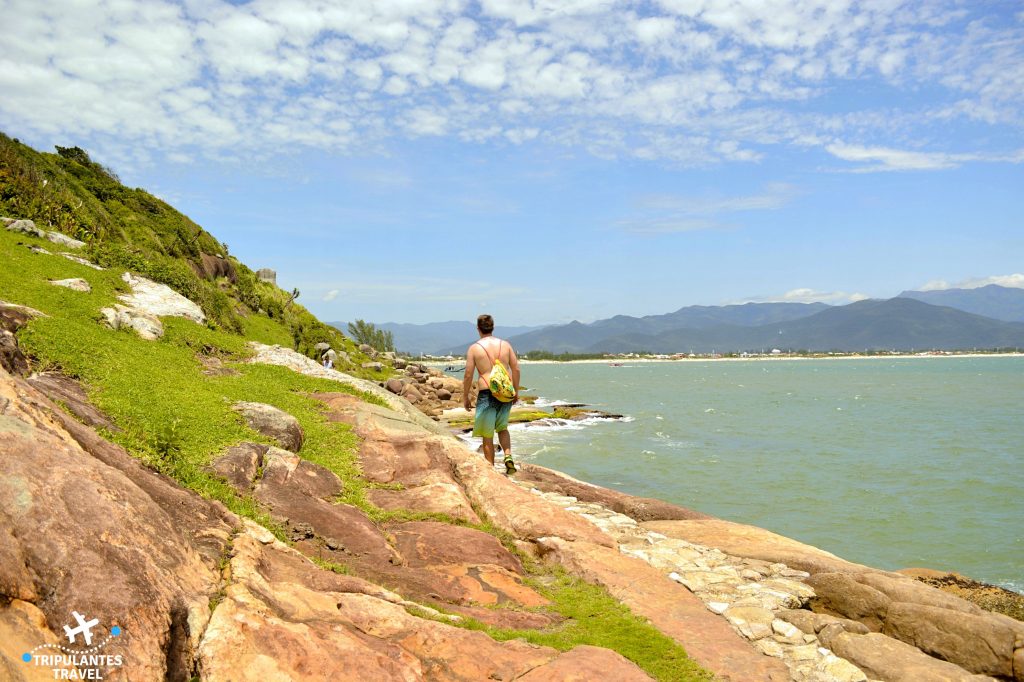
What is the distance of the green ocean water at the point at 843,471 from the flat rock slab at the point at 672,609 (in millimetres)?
12141

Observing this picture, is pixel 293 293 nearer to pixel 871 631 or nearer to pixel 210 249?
pixel 210 249

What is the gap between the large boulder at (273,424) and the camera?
10.7 meters

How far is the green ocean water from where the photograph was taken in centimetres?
1981

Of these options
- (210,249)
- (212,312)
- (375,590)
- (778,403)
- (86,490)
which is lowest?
(778,403)

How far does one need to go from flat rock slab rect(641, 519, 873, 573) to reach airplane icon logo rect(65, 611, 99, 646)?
1000 cm

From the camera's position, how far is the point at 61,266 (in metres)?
17.5


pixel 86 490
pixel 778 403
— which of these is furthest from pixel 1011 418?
pixel 86 490

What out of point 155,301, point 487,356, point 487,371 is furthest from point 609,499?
point 155,301

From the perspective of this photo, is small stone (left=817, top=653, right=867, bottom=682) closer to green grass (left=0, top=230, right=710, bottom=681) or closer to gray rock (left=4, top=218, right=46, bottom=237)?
green grass (left=0, top=230, right=710, bottom=681)

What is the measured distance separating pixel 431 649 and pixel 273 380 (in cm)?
1152

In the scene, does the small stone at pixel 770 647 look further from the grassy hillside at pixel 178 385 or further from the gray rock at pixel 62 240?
the gray rock at pixel 62 240

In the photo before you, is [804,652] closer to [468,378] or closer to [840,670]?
[840,670]

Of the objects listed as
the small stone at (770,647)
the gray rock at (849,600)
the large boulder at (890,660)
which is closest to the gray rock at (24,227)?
the small stone at (770,647)

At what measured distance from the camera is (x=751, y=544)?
1151 cm
